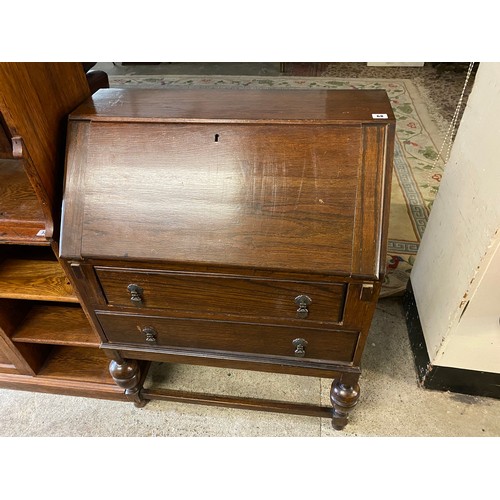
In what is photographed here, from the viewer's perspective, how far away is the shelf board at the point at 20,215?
3.07ft

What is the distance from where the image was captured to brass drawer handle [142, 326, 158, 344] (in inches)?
40.4

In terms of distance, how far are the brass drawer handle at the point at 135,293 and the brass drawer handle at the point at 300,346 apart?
397 millimetres

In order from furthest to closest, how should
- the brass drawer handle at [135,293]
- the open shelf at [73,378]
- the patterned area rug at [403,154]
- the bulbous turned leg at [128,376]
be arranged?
the patterned area rug at [403,154]
the open shelf at [73,378]
the bulbous turned leg at [128,376]
the brass drawer handle at [135,293]

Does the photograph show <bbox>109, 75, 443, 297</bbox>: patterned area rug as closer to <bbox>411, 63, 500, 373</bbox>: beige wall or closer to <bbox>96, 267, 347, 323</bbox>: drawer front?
<bbox>411, 63, 500, 373</bbox>: beige wall

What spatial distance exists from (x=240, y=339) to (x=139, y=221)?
411mm

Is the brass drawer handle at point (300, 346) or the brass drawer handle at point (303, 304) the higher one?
the brass drawer handle at point (303, 304)

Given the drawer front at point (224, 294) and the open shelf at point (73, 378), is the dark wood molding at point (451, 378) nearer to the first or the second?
the drawer front at point (224, 294)

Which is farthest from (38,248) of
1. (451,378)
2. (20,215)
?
(451,378)

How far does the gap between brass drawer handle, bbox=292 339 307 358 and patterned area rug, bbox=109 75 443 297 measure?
79 centimetres

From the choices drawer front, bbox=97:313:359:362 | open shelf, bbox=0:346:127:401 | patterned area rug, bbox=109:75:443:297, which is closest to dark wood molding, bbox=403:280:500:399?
patterned area rug, bbox=109:75:443:297

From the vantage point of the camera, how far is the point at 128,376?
1199 millimetres

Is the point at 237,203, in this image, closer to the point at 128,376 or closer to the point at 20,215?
the point at 20,215

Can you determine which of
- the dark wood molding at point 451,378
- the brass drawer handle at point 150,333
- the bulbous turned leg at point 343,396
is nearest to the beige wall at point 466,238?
the dark wood molding at point 451,378

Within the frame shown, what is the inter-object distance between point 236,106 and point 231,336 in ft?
1.87
